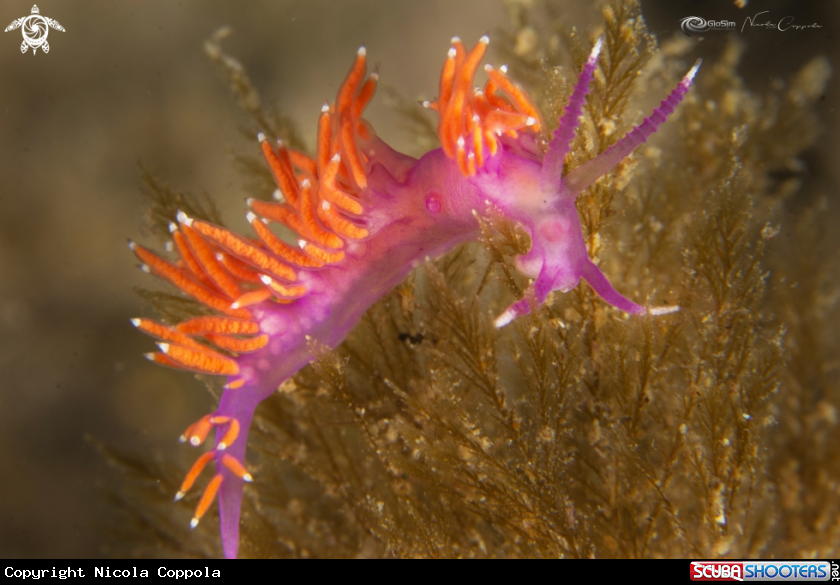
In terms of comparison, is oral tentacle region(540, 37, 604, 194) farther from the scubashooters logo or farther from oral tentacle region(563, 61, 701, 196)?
the scubashooters logo

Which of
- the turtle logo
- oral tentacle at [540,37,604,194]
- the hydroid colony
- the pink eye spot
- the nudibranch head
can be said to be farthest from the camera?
the turtle logo

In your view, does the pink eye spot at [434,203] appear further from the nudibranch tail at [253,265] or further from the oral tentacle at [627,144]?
the oral tentacle at [627,144]

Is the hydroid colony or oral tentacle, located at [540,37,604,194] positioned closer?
oral tentacle, located at [540,37,604,194]

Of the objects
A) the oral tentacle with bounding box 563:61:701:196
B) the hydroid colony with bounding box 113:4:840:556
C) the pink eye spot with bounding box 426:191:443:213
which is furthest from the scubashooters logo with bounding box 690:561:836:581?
the pink eye spot with bounding box 426:191:443:213

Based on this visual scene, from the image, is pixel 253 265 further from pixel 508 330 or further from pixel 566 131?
pixel 566 131

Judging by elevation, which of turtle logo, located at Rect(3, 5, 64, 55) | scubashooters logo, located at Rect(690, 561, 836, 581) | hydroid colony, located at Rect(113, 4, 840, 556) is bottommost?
scubashooters logo, located at Rect(690, 561, 836, 581)

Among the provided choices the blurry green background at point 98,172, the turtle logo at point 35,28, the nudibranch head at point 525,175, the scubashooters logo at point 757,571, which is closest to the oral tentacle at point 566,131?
the nudibranch head at point 525,175

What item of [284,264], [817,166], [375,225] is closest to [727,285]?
[375,225]
